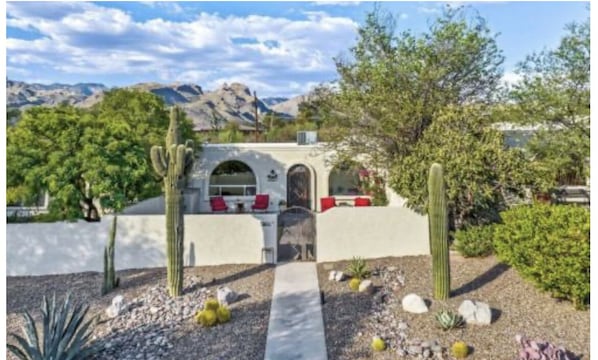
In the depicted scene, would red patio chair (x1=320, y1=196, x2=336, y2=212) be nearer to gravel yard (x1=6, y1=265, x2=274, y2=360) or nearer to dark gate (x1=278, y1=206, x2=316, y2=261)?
dark gate (x1=278, y1=206, x2=316, y2=261)

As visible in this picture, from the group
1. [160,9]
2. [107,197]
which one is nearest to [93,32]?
[160,9]

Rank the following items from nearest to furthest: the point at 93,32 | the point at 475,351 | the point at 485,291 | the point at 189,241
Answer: the point at 475,351
the point at 485,291
the point at 189,241
the point at 93,32

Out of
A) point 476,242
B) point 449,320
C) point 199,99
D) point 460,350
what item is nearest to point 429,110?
point 476,242

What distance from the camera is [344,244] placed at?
13438 mm

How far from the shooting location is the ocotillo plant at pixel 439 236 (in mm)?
9672

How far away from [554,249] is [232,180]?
61.9 feet

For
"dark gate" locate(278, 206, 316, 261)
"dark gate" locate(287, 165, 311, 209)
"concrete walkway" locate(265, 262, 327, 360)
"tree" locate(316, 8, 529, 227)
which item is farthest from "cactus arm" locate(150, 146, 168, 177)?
"dark gate" locate(287, 165, 311, 209)

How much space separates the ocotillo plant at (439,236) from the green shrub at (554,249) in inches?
60.9

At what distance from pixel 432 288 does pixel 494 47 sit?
32.7ft

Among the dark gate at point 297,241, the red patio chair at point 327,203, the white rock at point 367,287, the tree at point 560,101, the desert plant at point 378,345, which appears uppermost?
the tree at point 560,101

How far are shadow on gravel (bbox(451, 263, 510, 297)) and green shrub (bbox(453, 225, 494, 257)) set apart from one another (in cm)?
76

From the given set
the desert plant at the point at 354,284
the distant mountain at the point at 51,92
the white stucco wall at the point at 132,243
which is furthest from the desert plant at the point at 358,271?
the distant mountain at the point at 51,92

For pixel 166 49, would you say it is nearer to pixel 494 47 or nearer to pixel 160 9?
pixel 160 9

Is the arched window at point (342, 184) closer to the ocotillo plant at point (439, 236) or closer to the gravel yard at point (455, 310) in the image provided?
the gravel yard at point (455, 310)
